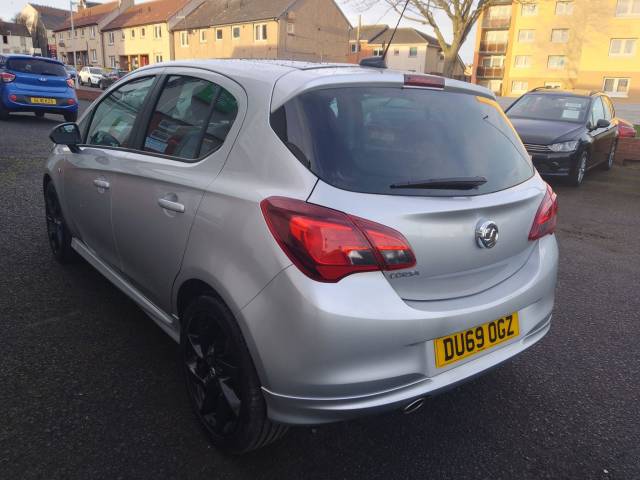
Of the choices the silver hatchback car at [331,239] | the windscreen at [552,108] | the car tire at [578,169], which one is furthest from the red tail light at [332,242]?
the windscreen at [552,108]

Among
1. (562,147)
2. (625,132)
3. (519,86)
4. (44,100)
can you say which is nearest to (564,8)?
(519,86)

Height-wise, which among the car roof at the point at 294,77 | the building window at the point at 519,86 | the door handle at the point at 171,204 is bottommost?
the door handle at the point at 171,204

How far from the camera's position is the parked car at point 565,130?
858cm

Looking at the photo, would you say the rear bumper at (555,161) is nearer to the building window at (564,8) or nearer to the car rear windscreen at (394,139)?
the car rear windscreen at (394,139)

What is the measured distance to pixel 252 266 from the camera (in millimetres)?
1925

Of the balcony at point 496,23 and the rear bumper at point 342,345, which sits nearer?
the rear bumper at point 342,345

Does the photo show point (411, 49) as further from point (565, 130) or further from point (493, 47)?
point (565, 130)

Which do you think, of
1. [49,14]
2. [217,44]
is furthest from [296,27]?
[49,14]

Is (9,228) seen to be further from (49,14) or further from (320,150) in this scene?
(49,14)

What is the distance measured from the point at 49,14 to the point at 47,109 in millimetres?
88986

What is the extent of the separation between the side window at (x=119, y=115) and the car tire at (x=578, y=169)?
7703 millimetres

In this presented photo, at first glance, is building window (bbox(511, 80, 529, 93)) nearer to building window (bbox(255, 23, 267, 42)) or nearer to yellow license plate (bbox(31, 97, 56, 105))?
building window (bbox(255, 23, 267, 42))

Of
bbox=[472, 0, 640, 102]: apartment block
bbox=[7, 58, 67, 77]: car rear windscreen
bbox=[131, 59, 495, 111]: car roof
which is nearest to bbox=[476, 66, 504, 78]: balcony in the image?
bbox=[472, 0, 640, 102]: apartment block

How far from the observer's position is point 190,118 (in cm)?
257
